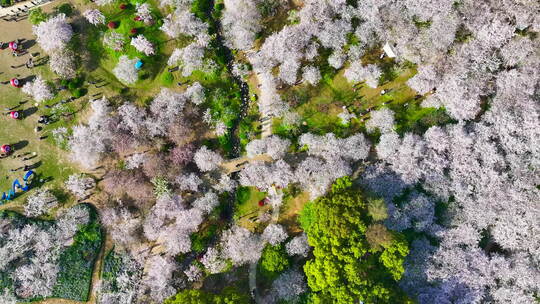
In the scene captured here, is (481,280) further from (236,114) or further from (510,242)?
(236,114)

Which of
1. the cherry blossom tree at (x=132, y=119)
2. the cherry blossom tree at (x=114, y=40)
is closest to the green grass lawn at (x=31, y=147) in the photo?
the cherry blossom tree at (x=132, y=119)

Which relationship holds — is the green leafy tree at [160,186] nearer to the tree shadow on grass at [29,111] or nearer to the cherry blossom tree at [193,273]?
the cherry blossom tree at [193,273]

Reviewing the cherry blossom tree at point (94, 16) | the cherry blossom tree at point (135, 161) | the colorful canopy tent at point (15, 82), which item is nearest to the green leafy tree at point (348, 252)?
the cherry blossom tree at point (135, 161)

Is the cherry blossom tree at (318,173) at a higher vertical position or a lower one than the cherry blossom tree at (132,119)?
lower

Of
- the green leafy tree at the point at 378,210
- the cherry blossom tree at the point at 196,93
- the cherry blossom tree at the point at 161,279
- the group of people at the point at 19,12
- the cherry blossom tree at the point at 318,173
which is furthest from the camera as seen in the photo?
the group of people at the point at 19,12

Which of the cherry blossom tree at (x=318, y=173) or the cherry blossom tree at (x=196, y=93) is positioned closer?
the cherry blossom tree at (x=318, y=173)

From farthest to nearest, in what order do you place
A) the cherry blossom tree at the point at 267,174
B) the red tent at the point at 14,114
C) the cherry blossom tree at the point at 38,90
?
the red tent at the point at 14,114 → the cherry blossom tree at the point at 38,90 → the cherry blossom tree at the point at 267,174

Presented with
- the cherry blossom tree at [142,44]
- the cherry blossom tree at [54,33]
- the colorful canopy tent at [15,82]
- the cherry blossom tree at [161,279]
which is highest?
the cherry blossom tree at [54,33]

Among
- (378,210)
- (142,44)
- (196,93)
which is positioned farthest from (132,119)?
(378,210)
